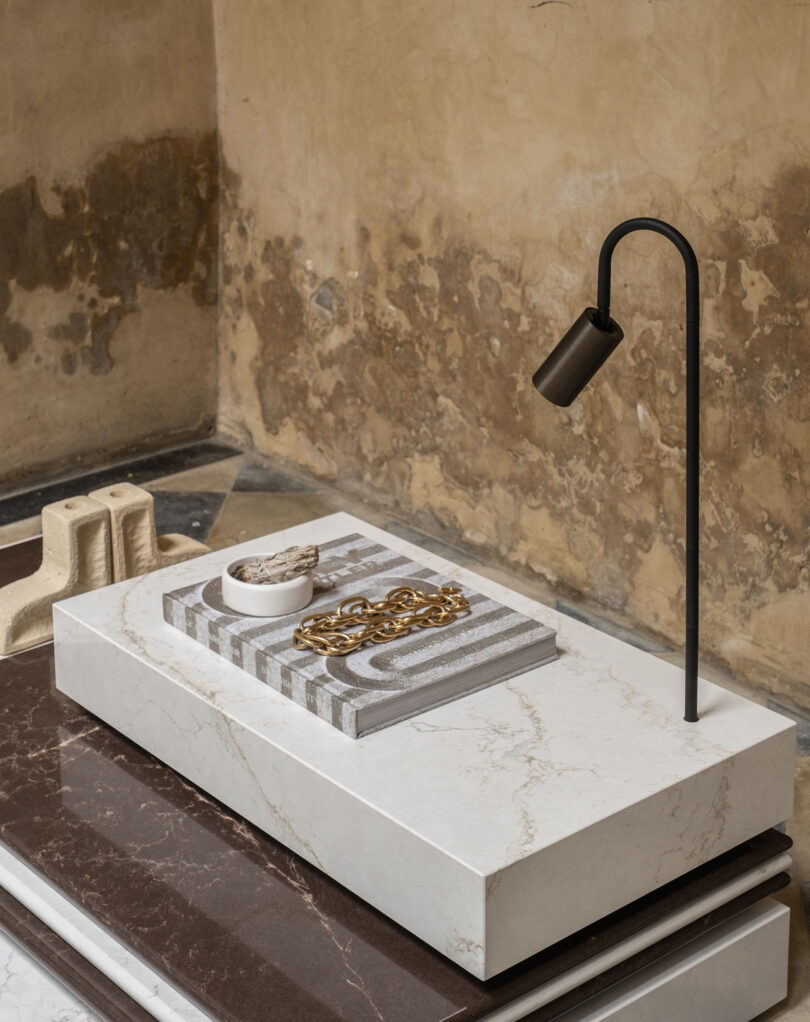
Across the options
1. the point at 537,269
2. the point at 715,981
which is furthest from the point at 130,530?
the point at 715,981

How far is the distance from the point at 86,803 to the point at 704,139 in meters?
1.81

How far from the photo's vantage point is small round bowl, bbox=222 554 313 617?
2.49 metres

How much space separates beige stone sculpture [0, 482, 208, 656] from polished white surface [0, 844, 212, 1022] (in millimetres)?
816

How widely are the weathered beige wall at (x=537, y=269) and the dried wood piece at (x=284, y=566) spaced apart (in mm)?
1133

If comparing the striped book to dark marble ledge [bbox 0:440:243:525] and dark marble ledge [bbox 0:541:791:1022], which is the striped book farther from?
dark marble ledge [bbox 0:440:243:525]

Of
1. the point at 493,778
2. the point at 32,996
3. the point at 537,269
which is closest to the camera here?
the point at 493,778

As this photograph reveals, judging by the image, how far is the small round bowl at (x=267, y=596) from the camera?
249 cm

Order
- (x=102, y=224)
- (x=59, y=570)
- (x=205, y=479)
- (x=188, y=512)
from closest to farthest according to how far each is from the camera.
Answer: (x=59, y=570), (x=188, y=512), (x=102, y=224), (x=205, y=479)

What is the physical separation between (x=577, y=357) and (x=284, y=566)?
63 cm

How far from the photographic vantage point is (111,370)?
4477mm

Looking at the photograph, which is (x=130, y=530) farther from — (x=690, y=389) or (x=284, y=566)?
(x=690, y=389)

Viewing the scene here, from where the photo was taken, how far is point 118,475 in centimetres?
448

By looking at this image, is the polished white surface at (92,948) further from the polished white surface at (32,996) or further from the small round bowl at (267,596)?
the small round bowl at (267,596)

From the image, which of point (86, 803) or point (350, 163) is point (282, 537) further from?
point (350, 163)
